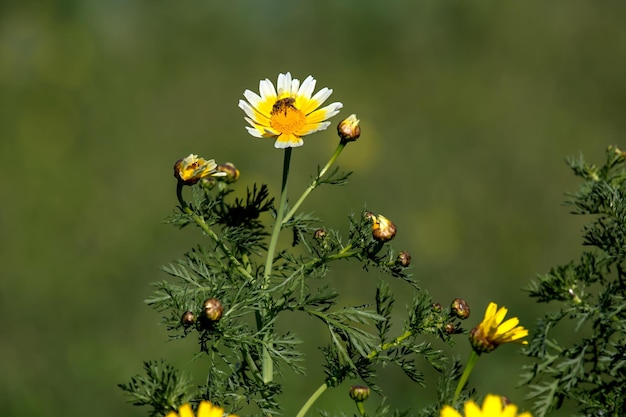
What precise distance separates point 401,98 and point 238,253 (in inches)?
137

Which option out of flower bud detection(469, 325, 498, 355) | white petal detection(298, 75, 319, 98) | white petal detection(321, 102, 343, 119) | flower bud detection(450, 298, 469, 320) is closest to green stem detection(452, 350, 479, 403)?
flower bud detection(469, 325, 498, 355)

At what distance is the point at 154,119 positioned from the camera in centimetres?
454

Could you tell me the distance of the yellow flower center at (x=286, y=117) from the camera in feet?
4.43

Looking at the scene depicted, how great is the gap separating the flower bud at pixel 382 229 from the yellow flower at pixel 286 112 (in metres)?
0.16

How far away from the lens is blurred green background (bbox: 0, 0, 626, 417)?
3.25 metres

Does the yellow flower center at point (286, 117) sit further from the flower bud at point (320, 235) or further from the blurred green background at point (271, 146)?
the blurred green background at point (271, 146)

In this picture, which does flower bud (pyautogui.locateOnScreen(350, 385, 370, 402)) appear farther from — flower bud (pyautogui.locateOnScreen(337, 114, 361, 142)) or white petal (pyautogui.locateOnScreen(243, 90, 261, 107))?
white petal (pyautogui.locateOnScreen(243, 90, 261, 107))

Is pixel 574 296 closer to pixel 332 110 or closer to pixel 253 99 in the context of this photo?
pixel 332 110

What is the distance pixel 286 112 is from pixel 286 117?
0.7 inches

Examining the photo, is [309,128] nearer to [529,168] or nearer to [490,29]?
[529,168]

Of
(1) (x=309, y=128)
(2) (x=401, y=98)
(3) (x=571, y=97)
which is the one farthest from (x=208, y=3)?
(1) (x=309, y=128)

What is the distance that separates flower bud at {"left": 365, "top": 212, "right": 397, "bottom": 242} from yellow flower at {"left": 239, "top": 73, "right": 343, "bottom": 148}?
16cm

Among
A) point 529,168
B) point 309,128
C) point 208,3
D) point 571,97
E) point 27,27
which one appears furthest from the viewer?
point 208,3

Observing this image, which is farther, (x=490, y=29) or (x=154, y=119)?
(x=490, y=29)
